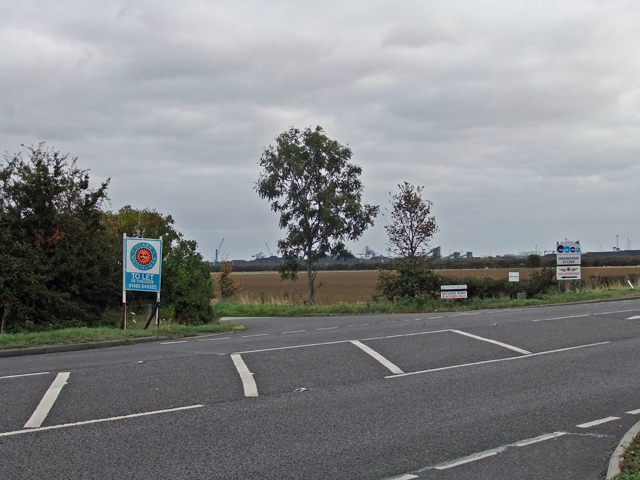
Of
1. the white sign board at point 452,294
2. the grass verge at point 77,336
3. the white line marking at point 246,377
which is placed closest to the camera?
the white line marking at point 246,377

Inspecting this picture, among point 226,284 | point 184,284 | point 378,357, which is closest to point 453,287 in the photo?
point 184,284

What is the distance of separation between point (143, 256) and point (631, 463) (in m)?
15.8

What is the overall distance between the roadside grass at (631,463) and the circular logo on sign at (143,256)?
1532cm

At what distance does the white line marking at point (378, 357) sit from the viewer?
10938 millimetres

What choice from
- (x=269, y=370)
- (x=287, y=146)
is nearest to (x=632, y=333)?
(x=269, y=370)

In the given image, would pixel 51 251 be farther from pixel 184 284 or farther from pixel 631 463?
pixel 631 463

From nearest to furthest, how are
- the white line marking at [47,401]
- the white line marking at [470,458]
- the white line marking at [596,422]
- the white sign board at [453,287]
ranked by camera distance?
the white line marking at [470,458] → the white line marking at [596,422] → the white line marking at [47,401] → the white sign board at [453,287]

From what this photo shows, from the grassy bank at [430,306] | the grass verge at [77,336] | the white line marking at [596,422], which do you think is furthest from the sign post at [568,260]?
the white line marking at [596,422]

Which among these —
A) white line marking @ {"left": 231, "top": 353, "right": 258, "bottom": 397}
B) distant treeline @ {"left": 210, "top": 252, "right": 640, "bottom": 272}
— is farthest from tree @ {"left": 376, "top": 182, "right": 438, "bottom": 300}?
white line marking @ {"left": 231, "top": 353, "right": 258, "bottom": 397}

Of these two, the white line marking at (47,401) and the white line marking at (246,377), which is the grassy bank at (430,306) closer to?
the white line marking at (246,377)

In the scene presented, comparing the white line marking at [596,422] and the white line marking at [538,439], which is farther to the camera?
the white line marking at [596,422]

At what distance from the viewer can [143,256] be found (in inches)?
755

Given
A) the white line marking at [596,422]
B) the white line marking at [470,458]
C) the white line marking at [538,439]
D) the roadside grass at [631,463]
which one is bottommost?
the white line marking at [470,458]

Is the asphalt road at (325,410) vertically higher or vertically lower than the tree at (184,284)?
lower
